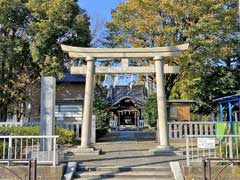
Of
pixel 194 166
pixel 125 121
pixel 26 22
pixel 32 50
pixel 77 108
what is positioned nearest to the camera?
pixel 194 166

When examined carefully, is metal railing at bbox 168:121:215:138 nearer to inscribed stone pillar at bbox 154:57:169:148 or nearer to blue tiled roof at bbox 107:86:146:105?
inscribed stone pillar at bbox 154:57:169:148

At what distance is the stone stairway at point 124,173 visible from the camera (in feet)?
29.3

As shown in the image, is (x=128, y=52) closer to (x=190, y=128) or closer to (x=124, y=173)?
(x=190, y=128)

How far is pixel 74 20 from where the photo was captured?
64.7 ft

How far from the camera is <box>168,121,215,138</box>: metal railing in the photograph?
17438 millimetres

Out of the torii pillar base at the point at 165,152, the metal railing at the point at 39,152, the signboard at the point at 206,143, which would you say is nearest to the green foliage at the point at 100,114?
the torii pillar base at the point at 165,152

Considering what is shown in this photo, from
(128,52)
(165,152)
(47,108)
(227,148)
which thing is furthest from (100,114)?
(227,148)

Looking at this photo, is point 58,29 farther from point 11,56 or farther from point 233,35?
point 233,35

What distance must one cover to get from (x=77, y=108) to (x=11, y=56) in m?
7.16

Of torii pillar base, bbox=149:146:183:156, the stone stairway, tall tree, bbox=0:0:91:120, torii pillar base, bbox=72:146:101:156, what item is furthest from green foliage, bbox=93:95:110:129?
the stone stairway

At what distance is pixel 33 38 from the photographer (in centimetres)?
1936

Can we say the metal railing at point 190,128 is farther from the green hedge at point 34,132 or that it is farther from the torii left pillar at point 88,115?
the torii left pillar at point 88,115

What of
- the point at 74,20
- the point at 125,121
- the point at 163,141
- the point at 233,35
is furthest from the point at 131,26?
the point at 125,121

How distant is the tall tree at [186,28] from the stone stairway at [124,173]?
→ 11.0 metres
